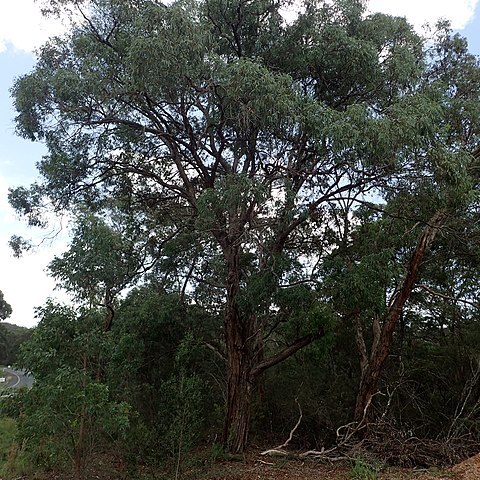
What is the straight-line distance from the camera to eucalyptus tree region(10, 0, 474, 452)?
25.6ft

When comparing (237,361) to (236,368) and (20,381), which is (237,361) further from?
(20,381)

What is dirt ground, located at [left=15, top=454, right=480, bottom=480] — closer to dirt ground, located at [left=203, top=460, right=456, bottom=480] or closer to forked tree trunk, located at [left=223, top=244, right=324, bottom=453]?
dirt ground, located at [left=203, top=460, right=456, bottom=480]

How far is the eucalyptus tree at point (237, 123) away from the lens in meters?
7.80

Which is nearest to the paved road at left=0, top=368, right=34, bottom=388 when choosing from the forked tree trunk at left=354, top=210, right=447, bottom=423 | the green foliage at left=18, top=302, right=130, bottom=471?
the green foliage at left=18, top=302, right=130, bottom=471

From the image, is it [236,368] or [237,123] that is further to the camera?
[236,368]

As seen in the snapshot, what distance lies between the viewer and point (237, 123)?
8.85m

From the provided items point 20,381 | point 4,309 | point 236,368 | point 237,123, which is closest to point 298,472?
point 236,368

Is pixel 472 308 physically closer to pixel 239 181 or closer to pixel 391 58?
pixel 391 58

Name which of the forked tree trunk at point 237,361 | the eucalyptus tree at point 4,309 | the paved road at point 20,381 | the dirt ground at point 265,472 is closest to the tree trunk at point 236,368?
the forked tree trunk at point 237,361

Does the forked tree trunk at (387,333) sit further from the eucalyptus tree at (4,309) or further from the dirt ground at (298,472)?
the eucalyptus tree at (4,309)

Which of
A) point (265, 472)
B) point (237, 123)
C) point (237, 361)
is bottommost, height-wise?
point (265, 472)

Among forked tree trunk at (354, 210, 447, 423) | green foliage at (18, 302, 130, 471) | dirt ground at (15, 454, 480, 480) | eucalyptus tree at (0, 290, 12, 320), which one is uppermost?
eucalyptus tree at (0, 290, 12, 320)

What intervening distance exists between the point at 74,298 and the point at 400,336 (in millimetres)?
9196

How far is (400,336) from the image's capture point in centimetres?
1413
